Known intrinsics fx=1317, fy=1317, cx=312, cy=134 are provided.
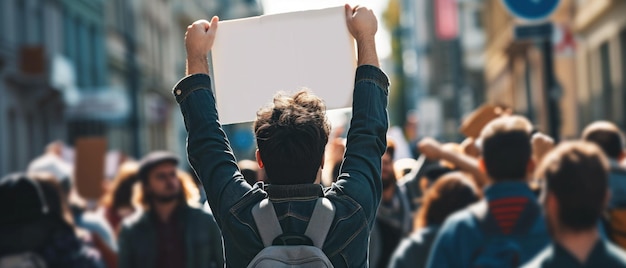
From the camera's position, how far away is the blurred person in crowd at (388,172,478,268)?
6363 mm

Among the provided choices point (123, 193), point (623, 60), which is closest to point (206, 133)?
point (123, 193)

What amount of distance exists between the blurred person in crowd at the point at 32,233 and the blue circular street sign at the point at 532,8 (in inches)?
190

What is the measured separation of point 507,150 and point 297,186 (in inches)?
66.9

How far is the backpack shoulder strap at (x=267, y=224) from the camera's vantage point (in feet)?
11.8

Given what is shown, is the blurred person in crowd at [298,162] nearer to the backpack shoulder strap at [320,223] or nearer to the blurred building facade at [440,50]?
the backpack shoulder strap at [320,223]

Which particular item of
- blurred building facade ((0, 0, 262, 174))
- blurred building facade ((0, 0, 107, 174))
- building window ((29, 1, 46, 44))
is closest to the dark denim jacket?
blurred building facade ((0, 0, 262, 174))

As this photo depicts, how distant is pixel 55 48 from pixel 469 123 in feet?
99.6

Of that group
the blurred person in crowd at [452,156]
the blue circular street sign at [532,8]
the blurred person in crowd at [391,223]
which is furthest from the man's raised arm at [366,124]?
the blue circular street sign at [532,8]

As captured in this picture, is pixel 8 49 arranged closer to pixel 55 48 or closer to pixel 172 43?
pixel 55 48

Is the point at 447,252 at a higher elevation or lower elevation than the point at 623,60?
lower

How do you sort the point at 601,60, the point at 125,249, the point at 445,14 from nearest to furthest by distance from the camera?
the point at 125,249 < the point at 601,60 < the point at 445,14

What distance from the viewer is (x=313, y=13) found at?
154 inches

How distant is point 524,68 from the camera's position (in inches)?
1483

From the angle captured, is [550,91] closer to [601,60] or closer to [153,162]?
[153,162]
